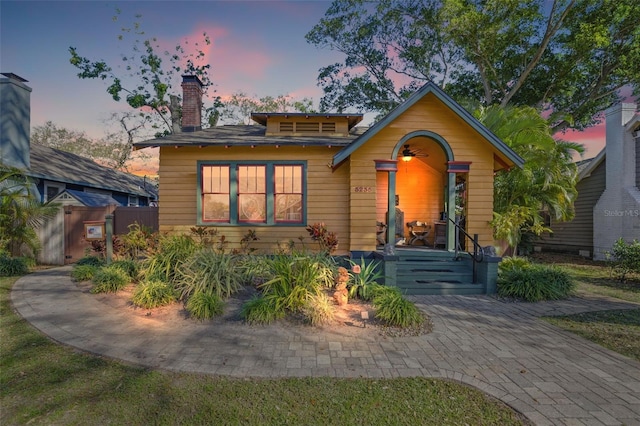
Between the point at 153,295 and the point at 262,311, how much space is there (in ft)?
7.50

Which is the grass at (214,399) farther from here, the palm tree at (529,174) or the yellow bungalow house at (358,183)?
the palm tree at (529,174)

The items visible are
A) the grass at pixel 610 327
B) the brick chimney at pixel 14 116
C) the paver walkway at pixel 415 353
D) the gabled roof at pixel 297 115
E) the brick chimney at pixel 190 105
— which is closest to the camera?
the paver walkway at pixel 415 353

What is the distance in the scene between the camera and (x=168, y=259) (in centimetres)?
693

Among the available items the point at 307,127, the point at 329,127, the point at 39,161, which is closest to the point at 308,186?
the point at 307,127

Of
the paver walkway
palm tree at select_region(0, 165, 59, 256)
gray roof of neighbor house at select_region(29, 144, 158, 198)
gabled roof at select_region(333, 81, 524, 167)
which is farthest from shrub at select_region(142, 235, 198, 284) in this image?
gray roof of neighbor house at select_region(29, 144, 158, 198)

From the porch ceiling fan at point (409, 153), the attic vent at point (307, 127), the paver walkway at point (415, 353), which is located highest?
the attic vent at point (307, 127)

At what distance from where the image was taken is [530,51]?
1725 cm

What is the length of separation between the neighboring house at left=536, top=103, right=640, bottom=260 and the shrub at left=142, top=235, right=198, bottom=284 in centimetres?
1609

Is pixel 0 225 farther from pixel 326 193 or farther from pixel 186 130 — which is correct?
pixel 326 193

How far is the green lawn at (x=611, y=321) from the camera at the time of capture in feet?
15.3

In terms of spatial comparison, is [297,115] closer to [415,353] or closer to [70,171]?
[415,353]

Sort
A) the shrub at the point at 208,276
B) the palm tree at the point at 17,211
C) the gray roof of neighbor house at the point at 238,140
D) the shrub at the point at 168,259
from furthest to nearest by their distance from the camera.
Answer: the gray roof of neighbor house at the point at 238,140
the palm tree at the point at 17,211
the shrub at the point at 168,259
the shrub at the point at 208,276

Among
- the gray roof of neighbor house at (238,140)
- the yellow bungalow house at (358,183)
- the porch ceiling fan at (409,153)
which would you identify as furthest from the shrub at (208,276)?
the porch ceiling fan at (409,153)

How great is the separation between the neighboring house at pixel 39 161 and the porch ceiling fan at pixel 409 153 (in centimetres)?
1104
